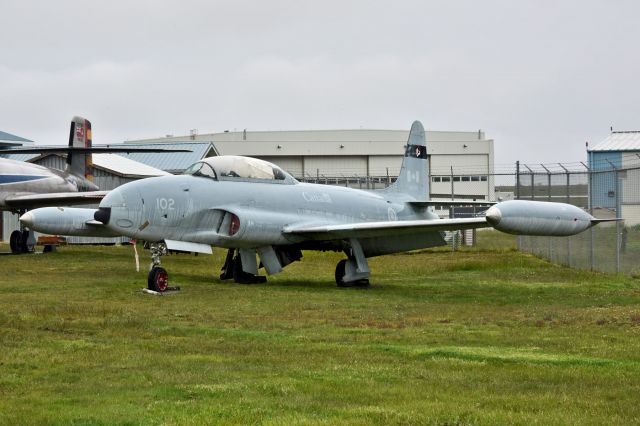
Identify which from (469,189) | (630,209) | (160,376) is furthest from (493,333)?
(469,189)

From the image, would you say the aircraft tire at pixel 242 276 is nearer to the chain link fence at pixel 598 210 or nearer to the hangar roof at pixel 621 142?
the chain link fence at pixel 598 210

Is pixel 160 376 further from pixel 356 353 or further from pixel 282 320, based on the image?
pixel 282 320

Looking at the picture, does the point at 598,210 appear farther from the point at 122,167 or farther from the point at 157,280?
the point at 122,167

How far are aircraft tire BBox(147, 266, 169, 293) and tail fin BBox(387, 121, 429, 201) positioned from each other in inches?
355

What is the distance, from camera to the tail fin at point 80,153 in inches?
1410

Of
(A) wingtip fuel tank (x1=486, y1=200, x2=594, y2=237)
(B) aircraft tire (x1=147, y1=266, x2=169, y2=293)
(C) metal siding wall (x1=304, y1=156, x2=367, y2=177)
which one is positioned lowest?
(B) aircraft tire (x1=147, y1=266, x2=169, y2=293)

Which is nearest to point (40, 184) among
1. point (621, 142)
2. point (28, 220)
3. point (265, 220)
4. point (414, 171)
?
point (28, 220)

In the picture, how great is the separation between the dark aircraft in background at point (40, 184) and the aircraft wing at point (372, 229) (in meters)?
10.3

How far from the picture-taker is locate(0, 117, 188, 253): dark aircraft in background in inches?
1231

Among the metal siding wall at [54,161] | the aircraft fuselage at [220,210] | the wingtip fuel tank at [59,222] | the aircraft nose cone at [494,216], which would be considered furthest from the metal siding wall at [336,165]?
the aircraft nose cone at [494,216]

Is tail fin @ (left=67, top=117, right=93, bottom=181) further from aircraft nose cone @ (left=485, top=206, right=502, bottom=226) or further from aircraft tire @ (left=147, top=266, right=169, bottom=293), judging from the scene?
aircraft nose cone @ (left=485, top=206, right=502, bottom=226)

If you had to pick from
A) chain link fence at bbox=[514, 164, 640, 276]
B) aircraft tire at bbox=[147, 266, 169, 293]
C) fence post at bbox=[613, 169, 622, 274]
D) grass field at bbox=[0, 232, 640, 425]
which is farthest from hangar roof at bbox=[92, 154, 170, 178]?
aircraft tire at bbox=[147, 266, 169, 293]

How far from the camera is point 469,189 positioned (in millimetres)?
67125

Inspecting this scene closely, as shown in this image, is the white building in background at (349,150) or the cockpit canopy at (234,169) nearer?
the cockpit canopy at (234,169)
